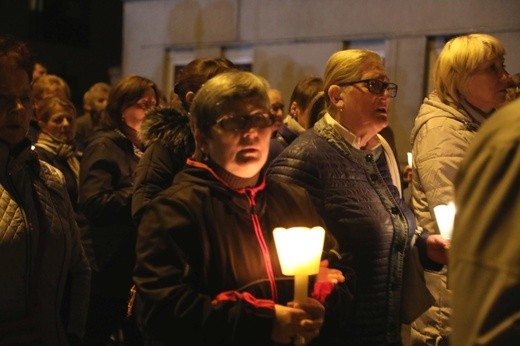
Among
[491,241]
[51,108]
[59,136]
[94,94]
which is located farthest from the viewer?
[94,94]

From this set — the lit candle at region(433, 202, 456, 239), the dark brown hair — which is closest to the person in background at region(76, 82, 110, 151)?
the dark brown hair

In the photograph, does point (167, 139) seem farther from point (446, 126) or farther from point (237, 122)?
point (446, 126)

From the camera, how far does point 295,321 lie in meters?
2.78

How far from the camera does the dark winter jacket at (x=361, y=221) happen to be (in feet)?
12.5

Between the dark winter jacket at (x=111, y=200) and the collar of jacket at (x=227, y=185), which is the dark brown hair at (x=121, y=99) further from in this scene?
the collar of jacket at (x=227, y=185)

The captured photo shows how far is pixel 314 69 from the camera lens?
10617mm

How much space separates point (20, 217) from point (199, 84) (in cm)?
145

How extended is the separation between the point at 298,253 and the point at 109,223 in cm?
294

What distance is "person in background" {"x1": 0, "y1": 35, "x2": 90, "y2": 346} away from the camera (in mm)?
3305

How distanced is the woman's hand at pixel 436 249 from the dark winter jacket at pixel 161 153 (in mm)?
1301

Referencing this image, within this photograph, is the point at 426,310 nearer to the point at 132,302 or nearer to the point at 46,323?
the point at 132,302

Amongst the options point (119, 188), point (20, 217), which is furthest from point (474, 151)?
point (119, 188)

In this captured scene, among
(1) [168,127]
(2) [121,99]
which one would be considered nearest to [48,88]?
(2) [121,99]

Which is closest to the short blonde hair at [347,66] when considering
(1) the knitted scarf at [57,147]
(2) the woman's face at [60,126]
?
(1) the knitted scarf at [57,147]
